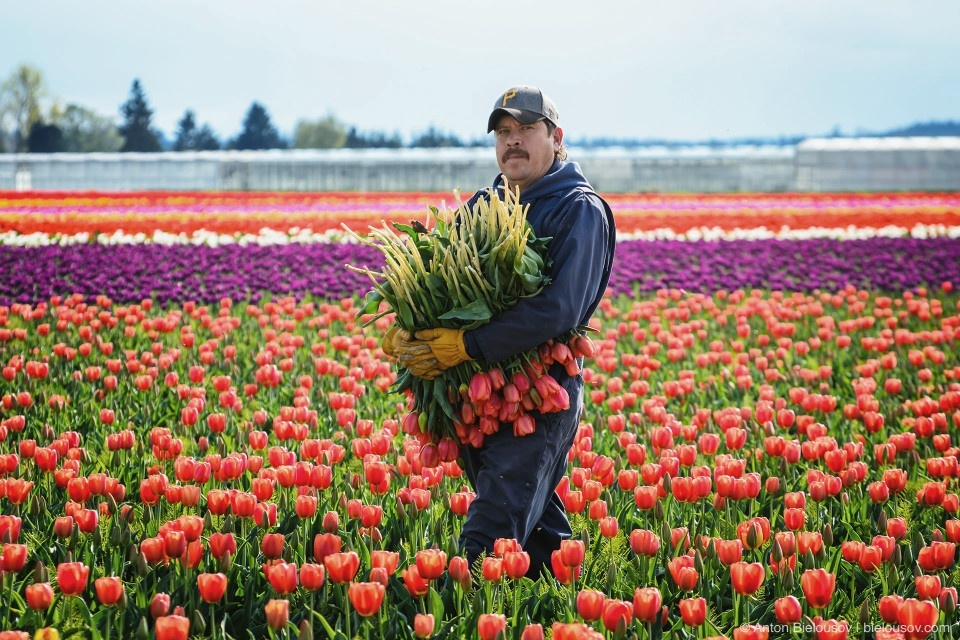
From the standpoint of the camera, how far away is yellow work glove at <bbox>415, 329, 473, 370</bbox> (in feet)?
10.4

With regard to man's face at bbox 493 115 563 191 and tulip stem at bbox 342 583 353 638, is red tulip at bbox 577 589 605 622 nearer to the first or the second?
tulip stem at bbox 342 583 353 638

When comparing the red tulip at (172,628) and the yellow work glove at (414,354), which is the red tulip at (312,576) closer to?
the red tulip at (172,628)

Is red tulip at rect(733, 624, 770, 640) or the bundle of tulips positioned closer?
red tulip at rect(733, 624, 770, 640)

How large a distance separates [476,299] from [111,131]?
7152 centimetres

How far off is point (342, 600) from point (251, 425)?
2414 mm

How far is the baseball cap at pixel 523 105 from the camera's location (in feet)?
11.2

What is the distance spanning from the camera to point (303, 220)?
54.1ft

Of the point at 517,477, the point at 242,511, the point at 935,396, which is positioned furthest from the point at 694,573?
the point at 935,396

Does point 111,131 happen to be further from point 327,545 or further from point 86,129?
point 327,545

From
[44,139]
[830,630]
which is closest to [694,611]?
[830,630]

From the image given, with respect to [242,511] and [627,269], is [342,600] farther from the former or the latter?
[627,269]

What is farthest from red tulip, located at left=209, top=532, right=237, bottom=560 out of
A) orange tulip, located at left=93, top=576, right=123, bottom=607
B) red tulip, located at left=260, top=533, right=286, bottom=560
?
orange tulip, located at left=93, top=576, right=123, bottom=607

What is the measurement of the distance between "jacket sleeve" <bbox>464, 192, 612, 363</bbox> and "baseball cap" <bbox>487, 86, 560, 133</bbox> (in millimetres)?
354

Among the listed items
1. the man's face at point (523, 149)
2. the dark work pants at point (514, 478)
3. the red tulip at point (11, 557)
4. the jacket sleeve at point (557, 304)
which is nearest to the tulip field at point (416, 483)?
the red tulip at point (11, 557)
